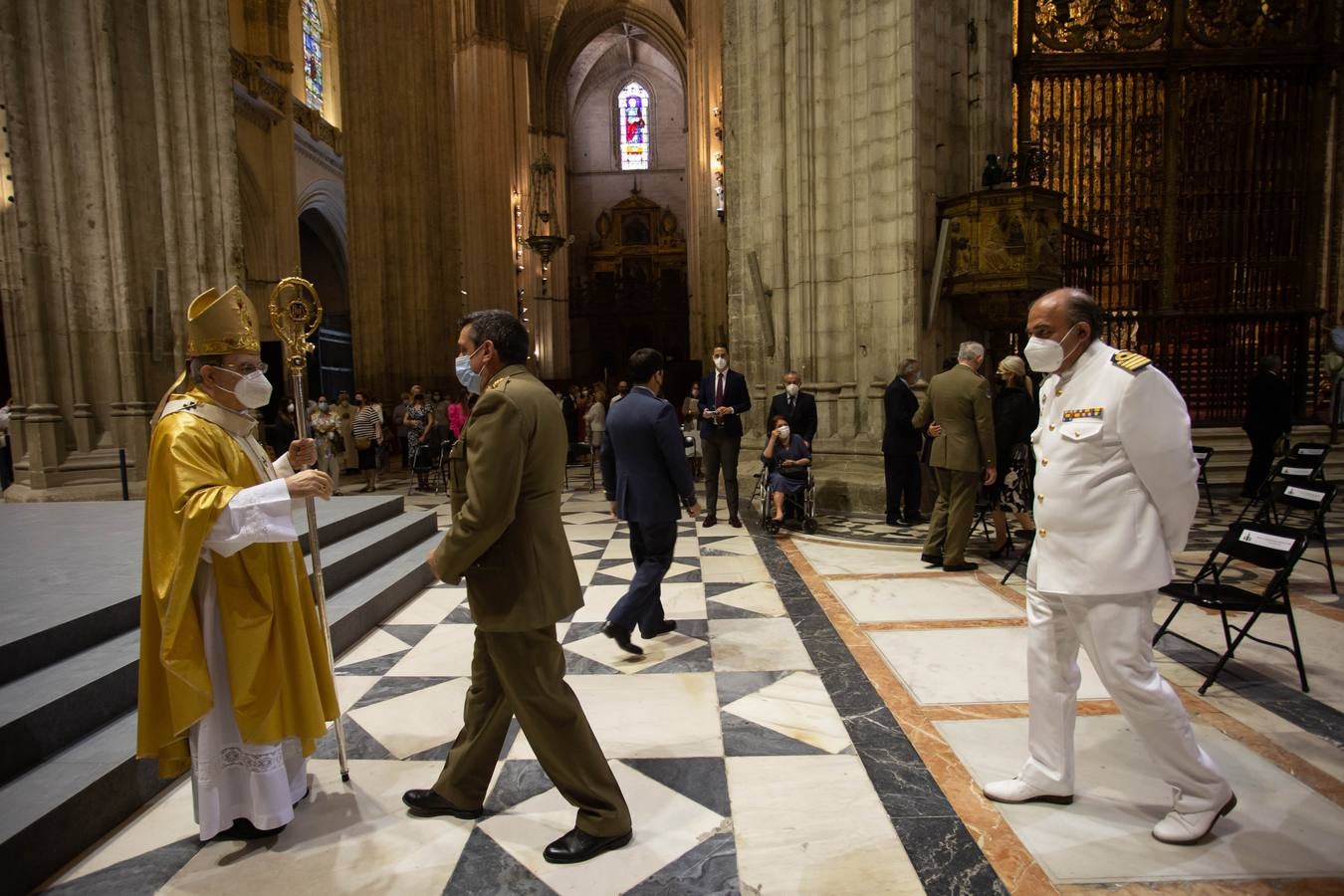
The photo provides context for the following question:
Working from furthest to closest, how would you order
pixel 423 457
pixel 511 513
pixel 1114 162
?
1. pixel 423 457
2. pixel 1114 162
3. pixel 511 513

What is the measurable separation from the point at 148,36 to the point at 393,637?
8553 mm

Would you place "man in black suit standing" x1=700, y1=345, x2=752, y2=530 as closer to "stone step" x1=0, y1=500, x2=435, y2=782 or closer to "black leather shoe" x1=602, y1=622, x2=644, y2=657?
"black leather shoe" x1=602, y1=622, x2=644, y2=657

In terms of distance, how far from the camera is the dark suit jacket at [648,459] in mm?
4188

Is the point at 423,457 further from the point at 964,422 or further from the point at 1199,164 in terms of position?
the point at 1199,164

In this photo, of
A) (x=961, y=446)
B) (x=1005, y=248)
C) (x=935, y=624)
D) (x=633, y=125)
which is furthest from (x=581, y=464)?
(x=633, y=125)

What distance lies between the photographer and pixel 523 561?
91.3 inches

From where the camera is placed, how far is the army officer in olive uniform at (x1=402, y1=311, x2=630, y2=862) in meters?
2.21

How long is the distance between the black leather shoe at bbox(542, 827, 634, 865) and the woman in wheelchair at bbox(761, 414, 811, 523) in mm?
5085

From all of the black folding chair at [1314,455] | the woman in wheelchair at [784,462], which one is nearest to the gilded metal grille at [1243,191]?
the black folding chair at [1314,455]

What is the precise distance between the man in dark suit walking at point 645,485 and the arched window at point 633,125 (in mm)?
34420

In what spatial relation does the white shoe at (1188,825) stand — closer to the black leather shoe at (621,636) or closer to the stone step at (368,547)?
the black leather shoe at (621,636)

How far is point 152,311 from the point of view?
900cm

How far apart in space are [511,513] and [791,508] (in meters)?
5.87

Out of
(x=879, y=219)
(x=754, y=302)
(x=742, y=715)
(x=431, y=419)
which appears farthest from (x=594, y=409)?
(x=742, y=715)
